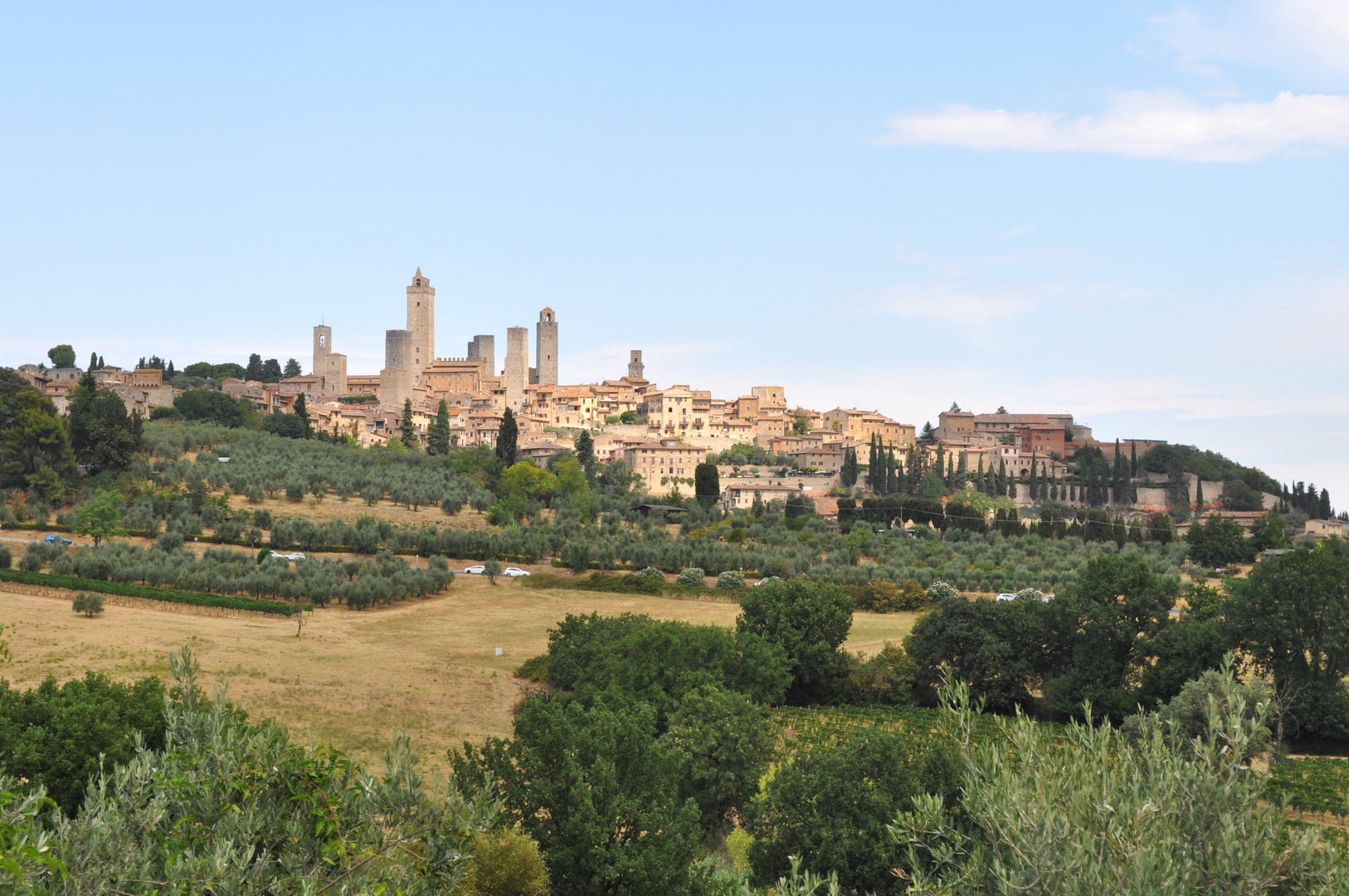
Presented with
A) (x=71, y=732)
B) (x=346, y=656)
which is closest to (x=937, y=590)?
(x=346, y=656)

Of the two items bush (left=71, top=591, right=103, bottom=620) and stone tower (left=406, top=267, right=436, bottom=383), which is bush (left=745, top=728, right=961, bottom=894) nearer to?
bush (left=71, top=591, right=103, bottom=620)

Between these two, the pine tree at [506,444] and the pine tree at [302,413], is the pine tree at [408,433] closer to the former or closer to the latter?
the pine tree at [302,413]

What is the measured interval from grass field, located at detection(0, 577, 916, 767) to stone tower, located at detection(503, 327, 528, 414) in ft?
275

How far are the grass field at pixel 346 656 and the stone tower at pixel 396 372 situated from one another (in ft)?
254

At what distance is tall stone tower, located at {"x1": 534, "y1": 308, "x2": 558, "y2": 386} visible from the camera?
443 ft

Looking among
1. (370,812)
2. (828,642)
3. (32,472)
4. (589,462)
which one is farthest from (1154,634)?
(589,462)

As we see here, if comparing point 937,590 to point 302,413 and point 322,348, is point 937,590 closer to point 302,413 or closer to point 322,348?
point 302,413

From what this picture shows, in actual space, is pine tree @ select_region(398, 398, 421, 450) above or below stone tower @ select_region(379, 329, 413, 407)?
below

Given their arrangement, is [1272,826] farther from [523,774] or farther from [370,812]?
[523,774]

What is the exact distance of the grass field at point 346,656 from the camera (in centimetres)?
2709

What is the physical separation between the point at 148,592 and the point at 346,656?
30.1 ft

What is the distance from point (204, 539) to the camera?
48188 mm

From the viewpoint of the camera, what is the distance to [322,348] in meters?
127

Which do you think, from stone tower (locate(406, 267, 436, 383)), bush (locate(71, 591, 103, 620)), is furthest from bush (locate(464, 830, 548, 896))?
stone tower (locate(406, 267, 436, 383))
